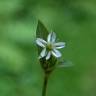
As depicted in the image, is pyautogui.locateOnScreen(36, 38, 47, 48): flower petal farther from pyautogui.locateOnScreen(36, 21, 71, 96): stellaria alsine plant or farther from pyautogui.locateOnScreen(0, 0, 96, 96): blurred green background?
pyautogui.locateOnScreen(0, 0, 96, 96): blurred green background

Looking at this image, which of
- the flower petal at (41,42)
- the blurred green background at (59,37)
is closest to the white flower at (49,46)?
the flower petal at (41,42)

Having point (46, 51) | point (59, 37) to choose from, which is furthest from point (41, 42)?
point (59, 37)

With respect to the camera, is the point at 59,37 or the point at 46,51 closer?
the point at 46,51

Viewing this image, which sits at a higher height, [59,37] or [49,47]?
[59,37]

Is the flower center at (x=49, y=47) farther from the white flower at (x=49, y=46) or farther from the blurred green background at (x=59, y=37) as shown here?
the blurred green background at (x=59, y=37)

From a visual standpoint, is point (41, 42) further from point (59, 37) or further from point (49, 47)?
point (59, 37)

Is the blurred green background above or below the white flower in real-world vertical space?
above

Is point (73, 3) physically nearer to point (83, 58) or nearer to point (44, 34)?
point (83, 58)

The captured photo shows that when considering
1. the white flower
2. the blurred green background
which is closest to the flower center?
the white flower
